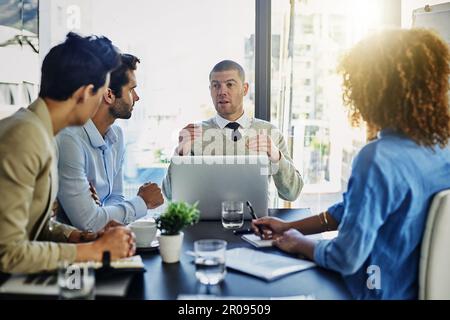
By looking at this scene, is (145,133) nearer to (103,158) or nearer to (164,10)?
(164,10)

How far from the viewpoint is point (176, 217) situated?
1.46m

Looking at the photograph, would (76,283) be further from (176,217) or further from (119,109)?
(119,109)

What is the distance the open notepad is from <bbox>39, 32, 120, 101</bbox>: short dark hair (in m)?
0.70

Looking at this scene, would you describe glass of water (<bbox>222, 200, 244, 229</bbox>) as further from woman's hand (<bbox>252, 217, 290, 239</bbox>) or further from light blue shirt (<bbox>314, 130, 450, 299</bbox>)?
light blue shirt (<bbox>314, 130, 450, 299</bbox>)

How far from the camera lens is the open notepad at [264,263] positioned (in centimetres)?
135

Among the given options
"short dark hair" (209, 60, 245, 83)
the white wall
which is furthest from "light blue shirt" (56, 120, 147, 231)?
the white wall

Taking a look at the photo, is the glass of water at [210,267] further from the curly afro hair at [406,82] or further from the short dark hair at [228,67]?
the short dark hair at [228,67]

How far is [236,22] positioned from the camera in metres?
3.38

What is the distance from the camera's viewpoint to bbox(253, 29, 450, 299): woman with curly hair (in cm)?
128

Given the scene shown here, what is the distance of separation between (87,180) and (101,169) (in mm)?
208

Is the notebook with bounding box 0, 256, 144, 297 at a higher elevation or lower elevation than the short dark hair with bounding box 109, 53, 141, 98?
lower

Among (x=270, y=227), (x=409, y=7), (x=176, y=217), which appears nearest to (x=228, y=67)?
(x=409, y=7)

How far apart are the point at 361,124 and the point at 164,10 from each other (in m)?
2.15

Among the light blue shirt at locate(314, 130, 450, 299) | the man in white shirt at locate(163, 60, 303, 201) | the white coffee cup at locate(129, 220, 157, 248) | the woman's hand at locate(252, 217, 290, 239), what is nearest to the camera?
the light blue shirt at locate(314, 130, 450, 299)
